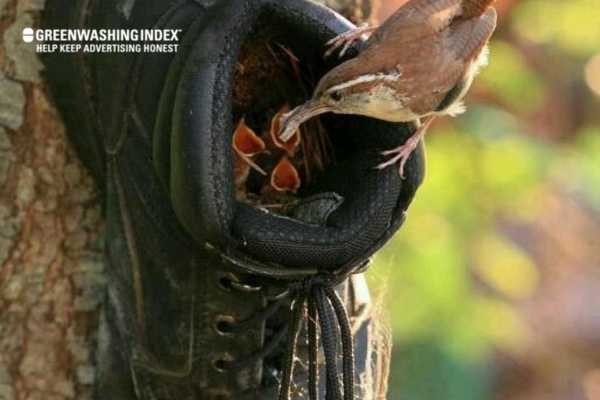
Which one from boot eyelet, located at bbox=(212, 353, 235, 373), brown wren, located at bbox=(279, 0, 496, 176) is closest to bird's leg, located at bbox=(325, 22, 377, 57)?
brown wren, located at bbox=(279, 0, 496, 176)

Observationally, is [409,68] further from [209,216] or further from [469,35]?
[209,216]

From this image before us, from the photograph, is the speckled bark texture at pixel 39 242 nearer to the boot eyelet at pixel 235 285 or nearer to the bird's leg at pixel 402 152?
the boot eyelet at pixel 235 285

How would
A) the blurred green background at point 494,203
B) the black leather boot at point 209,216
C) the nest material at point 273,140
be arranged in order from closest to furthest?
the black leather boot at point 209,216 → the nest material at point 273,140 → the blurred green background at point 494,203

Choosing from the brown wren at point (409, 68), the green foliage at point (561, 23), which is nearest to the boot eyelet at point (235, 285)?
the brown wren at point (409, 68)

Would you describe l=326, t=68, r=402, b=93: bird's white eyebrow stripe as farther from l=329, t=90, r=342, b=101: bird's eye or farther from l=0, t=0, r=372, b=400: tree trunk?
l=0, t=0, r=372, b=400: tree trunk

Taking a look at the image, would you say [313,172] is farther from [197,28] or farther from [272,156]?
[197,28]

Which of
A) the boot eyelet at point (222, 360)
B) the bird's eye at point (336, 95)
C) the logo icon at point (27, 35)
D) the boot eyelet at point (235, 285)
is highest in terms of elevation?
the logo icon at point (27, 35)

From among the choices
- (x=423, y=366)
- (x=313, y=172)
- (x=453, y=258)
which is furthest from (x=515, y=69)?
(x=313, y=172)
